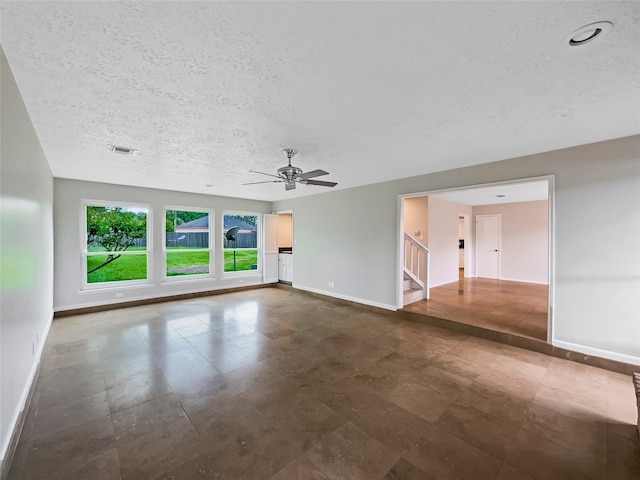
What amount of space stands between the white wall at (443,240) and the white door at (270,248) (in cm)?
441

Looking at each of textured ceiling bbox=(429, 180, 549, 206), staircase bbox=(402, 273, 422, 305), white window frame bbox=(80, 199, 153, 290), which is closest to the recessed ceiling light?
textured ceiling bbox=(429, 180, 549, 206)

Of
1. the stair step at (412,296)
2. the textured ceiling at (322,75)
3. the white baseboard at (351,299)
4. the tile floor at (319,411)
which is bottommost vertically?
the tile floor at (319,411)

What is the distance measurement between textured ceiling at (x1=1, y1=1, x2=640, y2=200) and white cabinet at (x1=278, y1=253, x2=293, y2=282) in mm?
4865

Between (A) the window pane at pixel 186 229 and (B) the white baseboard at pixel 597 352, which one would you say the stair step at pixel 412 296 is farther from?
(A) the window pane at pixel 186 229

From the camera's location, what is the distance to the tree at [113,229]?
5.45 metres

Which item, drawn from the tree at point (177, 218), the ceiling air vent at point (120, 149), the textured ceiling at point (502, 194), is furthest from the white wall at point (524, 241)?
the ceiling air vent at point (120, 149)

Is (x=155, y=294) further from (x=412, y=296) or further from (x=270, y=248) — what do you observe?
(x=412, y=296)

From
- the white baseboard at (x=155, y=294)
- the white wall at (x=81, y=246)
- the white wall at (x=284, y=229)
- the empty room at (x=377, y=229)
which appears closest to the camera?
the empty room at (x=377, y=229)

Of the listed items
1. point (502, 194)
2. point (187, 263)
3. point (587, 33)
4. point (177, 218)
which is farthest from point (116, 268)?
point (502, 194)

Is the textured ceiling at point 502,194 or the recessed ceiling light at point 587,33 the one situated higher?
the recessed ceiling light at point 587,33

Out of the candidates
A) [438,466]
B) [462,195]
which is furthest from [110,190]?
[462,195]

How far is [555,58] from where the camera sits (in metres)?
1.66

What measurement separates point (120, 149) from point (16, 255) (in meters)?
1.82

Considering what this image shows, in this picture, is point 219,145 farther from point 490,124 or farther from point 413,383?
point 413,383
